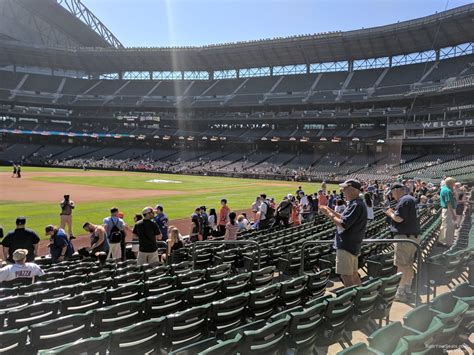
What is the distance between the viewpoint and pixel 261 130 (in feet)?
247

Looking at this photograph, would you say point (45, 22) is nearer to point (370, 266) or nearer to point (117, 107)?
point (117, 107)

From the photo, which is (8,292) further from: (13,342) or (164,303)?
Result: (164,303)

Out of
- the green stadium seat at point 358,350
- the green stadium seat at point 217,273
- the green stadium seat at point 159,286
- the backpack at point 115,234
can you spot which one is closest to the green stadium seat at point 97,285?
the green stadium seat at point 159,286

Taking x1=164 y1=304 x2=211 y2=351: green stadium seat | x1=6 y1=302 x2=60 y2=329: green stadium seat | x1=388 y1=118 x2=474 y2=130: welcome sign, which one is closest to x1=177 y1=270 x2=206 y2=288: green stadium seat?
x1=164 y1=304 x2=211 y2=351: green stadium seat

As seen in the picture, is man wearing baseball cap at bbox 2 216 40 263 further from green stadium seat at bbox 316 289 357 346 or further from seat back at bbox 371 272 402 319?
seat back at bbox 371 272 402 319

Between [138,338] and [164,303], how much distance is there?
129 cm

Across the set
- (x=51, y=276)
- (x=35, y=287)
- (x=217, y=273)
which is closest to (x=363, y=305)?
(x=217, y=273)

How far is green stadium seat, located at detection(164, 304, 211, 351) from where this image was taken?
13.6ft

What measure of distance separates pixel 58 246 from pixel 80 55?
276ft

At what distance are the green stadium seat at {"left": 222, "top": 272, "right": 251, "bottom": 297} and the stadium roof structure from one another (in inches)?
2202

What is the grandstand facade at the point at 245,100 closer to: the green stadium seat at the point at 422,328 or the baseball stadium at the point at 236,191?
the baseball stadium at the point at 236,191

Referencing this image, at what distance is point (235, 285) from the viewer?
19.8 feet

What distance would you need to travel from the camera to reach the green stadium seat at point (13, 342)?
3744 mm

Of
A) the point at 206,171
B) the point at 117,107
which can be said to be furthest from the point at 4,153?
the point at 206,171
